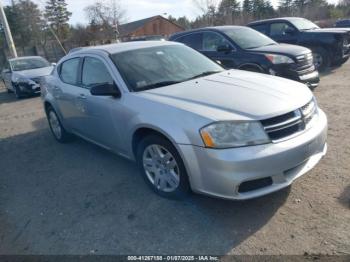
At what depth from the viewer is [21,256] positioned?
2.97 m

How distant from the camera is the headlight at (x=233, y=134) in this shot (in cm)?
285

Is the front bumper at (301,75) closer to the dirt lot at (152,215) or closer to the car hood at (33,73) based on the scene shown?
the dirt lot at (152,215)

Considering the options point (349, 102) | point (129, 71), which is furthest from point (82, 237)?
point (349, 102)

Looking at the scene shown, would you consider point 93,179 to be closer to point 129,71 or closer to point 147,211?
point 147,211

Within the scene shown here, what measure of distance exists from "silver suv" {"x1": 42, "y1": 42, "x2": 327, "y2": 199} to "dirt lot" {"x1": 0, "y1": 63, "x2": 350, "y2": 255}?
0.33 m

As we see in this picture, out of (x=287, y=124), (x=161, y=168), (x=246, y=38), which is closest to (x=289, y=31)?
(x=246, y=38)

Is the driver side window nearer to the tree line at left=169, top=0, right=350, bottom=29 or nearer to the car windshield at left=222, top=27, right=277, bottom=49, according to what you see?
the car windshield at left=222, top=27, right=277, bottom=49

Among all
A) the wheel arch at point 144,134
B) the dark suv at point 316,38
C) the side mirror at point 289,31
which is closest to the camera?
the wheel arch at point 144,134

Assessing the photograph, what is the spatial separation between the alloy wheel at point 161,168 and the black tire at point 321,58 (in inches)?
334

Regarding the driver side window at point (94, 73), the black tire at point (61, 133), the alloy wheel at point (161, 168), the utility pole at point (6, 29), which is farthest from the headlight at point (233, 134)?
the utility pole at point (6, 29)

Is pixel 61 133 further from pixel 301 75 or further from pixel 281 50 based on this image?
pixel 301 75

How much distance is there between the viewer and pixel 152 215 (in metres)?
3.33

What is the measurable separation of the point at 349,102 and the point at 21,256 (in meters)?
6.31

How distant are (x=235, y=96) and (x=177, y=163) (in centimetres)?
91
